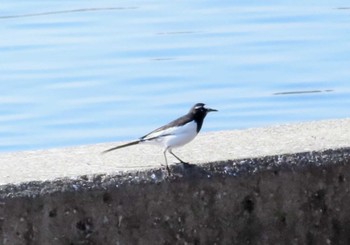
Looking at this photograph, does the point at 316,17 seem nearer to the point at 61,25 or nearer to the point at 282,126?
the point at 61,25

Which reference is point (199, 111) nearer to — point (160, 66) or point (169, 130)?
point (169, 130)

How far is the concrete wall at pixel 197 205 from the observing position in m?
4.96

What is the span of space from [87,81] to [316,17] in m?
4.09

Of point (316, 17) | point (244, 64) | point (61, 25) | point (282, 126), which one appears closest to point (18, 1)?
point (61, 25)

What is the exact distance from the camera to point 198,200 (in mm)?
5156

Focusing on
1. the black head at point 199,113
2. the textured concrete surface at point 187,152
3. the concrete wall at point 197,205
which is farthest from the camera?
the black head at point 199,113

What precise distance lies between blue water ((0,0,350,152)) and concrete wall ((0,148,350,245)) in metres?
4.08

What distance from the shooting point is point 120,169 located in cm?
513

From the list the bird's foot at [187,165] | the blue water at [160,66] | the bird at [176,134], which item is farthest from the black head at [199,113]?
the blue water at [160,66]

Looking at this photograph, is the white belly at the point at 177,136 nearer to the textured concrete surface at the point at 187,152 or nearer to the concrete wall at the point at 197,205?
the textured concrete surface at the point at 187,152

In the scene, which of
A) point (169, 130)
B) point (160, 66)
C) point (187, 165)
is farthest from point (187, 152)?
point (160, 66)

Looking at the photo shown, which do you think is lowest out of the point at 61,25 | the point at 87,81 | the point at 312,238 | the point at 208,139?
the point at 312,238

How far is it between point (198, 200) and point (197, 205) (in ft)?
0.06

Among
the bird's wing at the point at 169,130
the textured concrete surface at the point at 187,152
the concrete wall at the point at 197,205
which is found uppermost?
the bird's wing at the point at 169,130
